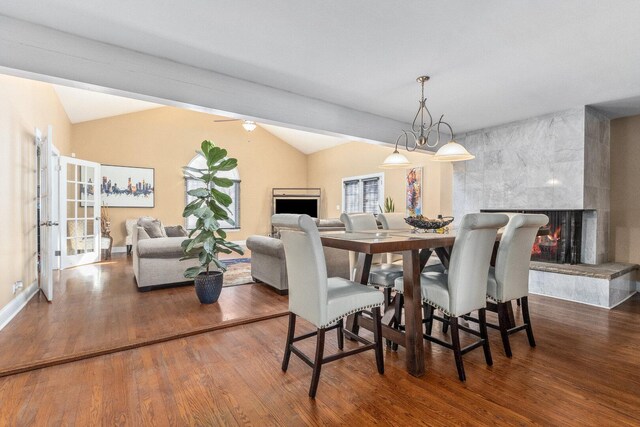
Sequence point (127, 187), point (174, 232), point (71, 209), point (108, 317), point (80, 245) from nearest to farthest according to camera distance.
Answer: point (108, 317), point (174, 232), point (71, 209), point (80, 245), point (127, 187)

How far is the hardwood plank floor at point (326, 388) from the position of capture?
5.54ft

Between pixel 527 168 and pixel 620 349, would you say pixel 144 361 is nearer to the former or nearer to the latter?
pixel 620 349

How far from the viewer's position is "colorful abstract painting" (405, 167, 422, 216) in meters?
6.25

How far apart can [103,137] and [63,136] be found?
1.33 metres

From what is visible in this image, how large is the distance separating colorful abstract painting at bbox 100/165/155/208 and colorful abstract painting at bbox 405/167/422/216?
594cm

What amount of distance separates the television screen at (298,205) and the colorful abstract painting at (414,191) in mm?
3358

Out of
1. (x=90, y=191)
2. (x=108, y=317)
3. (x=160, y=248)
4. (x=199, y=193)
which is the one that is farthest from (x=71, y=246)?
(x=199, y=193)

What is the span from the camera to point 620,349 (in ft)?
8.20

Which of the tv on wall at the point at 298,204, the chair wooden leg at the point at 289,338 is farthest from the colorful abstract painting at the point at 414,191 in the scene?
the chair wooden leg at the point at 289,338

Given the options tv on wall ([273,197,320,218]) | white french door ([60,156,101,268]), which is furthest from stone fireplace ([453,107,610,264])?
white french door ([60,156,101,268])

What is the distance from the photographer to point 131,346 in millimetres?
2506

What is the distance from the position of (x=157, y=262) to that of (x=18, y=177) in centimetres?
169

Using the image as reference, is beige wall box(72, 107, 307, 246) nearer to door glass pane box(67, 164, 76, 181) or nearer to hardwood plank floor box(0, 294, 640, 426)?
door glass pane box(67, 164, 76, 181)

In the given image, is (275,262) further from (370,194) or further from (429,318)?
(370,194)
